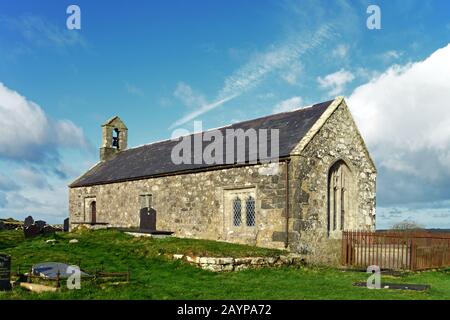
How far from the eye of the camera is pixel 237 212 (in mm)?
22578

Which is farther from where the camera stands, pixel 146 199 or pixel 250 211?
pixel 146 199

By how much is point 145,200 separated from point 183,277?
557 inches

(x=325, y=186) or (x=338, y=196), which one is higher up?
(x=325, y=186)

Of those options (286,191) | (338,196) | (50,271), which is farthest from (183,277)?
(338,196)

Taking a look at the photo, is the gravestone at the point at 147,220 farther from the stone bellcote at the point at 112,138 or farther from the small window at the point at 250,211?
the stone bellcote at the point at 112,138

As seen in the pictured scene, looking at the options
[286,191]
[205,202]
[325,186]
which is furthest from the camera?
[205,202]

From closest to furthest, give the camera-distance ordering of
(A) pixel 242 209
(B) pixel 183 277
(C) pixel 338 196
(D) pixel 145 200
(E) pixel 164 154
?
(B) pixel 183 277
(A) pixel 242 209
(C) pixel 338 196
(D) pixel 145 200
(E) pixel 164 154

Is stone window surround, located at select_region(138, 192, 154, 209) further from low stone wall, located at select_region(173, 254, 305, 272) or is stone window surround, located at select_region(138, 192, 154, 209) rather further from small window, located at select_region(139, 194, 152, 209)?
low stone wall, located at select_region(173, 254, 305, 272)

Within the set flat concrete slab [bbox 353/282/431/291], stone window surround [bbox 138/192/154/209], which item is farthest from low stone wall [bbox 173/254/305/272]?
stone window surround [bbox 138/192/154/209]

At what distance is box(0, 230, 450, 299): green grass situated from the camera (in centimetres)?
1179

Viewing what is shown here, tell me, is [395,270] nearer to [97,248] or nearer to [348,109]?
[348,109]

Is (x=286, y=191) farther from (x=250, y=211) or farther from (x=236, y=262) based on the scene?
(x=236, y=262)

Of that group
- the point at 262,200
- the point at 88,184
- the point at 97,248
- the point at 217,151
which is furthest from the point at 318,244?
the point at 88,184

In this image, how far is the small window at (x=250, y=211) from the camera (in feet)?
71.2
